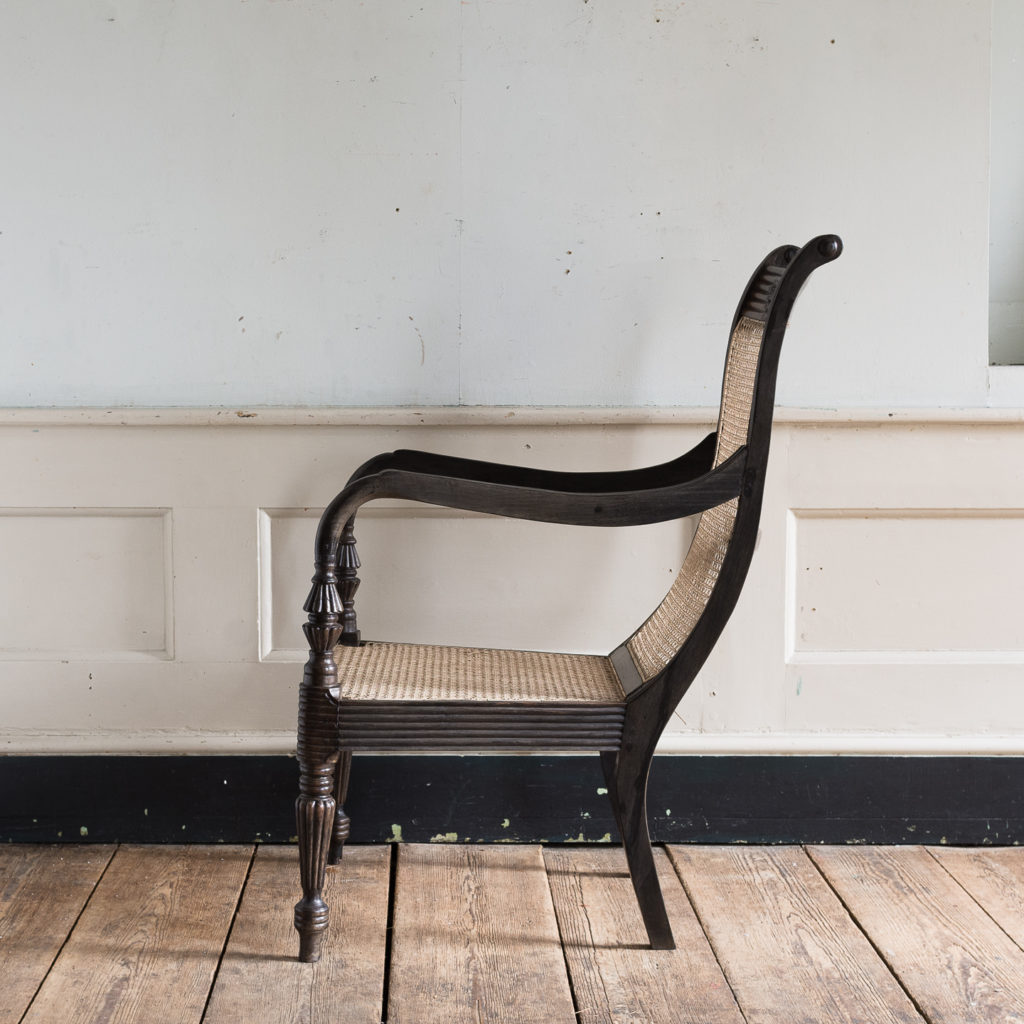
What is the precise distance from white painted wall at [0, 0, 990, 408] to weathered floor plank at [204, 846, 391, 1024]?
855 millimetres

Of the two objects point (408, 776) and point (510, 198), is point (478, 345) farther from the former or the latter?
point (408, 776)

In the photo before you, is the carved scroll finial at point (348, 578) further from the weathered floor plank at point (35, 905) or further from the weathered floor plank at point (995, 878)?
the weathered floor plank at point (995, 878)

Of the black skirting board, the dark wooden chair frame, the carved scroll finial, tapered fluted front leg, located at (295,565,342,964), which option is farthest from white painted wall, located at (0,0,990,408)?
the black skirting board

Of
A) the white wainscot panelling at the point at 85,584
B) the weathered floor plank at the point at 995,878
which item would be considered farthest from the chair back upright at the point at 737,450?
the white wainscot panelling at the point at 85,584

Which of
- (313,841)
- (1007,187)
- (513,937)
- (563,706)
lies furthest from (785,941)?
(1007,187)

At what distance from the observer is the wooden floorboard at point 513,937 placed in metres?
1.35

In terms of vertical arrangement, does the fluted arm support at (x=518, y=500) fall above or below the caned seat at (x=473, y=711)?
above

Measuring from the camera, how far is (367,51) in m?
1.78

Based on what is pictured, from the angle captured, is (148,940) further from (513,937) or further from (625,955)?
(625,955)

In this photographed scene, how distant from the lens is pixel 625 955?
1489 millimetres

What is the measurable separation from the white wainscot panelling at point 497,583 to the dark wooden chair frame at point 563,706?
1.32ft

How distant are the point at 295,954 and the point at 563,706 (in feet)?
1.83

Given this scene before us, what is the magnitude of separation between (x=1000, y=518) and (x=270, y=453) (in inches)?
54.9

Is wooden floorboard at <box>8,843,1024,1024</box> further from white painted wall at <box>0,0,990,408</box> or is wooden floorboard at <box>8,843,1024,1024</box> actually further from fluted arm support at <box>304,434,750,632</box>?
white painted wall at <box>0,0,990,408</box>
